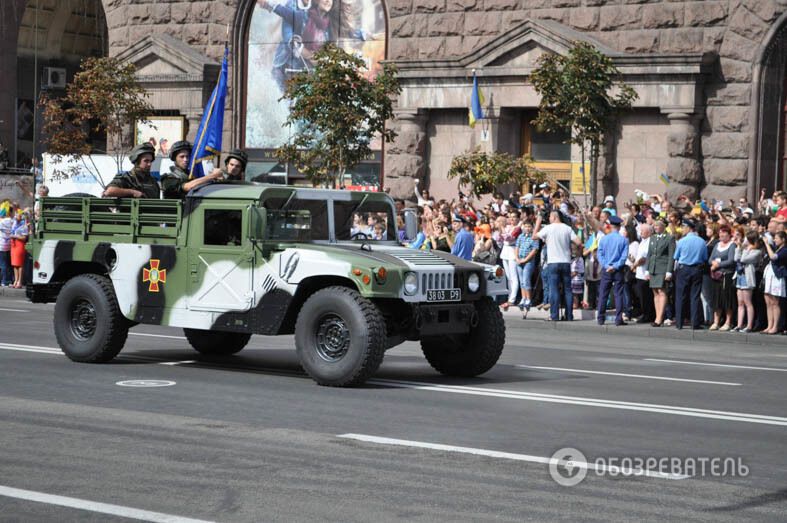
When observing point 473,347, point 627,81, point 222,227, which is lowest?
point 473,347

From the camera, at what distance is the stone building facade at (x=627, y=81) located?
29.4 metres

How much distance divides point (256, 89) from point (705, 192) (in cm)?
1392

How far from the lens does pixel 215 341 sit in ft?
51.1

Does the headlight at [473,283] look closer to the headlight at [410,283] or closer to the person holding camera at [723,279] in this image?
the headlight at [410,283]

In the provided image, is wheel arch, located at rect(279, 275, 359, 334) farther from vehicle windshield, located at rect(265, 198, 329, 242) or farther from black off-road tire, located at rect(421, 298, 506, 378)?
black off-road tire, located at rect(421, 298, 506, 378)

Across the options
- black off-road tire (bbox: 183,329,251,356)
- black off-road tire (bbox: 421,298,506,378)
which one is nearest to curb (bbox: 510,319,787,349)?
black off-road tire (bbox: 421,298,506,378)

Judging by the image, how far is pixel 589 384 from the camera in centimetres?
1363

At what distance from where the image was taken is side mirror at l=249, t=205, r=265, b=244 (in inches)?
520

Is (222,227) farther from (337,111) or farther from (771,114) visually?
(771,114)

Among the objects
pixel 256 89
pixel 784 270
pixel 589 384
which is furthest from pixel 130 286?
pixel 256 89

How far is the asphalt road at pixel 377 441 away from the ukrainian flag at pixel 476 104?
16.9m

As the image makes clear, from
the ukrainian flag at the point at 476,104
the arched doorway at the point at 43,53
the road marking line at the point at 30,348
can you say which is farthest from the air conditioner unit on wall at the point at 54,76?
the road marking line at the point at 30,348

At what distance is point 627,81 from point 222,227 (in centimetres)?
1827

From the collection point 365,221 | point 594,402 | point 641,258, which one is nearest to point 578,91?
point 641,258
